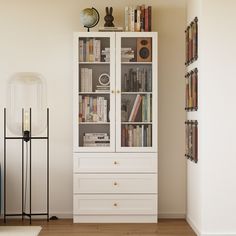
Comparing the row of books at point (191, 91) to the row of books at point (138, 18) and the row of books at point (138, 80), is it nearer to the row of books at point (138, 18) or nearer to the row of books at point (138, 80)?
the row of books at point (138, 80)

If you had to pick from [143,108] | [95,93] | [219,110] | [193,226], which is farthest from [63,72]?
[193,226]

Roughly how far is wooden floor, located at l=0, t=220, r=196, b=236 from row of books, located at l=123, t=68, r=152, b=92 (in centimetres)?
141

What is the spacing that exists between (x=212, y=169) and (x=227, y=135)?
34cm

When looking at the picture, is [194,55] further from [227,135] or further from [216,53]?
[227,135]

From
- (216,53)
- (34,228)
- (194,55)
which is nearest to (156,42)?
(194,55)

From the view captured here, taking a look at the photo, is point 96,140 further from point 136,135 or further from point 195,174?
point 195,174

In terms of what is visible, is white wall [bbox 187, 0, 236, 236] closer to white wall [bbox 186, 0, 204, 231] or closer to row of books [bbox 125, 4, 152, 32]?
white wall [bbox 186, 0, 204, 231]

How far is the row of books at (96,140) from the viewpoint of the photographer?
5824mm

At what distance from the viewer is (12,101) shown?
6.00 metres

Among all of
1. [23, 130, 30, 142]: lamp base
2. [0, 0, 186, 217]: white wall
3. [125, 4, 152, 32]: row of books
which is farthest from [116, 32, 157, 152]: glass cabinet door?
[23, 130, 30, 142]: lamp base

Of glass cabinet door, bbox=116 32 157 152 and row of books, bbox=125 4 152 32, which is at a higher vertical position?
row of books, bbox=125 4 152 32

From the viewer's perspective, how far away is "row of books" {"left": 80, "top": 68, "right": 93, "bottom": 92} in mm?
5832

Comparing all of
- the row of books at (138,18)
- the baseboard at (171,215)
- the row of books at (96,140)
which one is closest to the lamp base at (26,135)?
the row of books at (96,140)

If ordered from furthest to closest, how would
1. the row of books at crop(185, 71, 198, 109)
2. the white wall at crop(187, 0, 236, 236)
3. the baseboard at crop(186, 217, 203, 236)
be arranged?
the row of books at crop(185, 71, 198, 109) < the baseboard at crop(186, 217, 203, 236) < the white wall at crop(187, 0, 236, 236)
